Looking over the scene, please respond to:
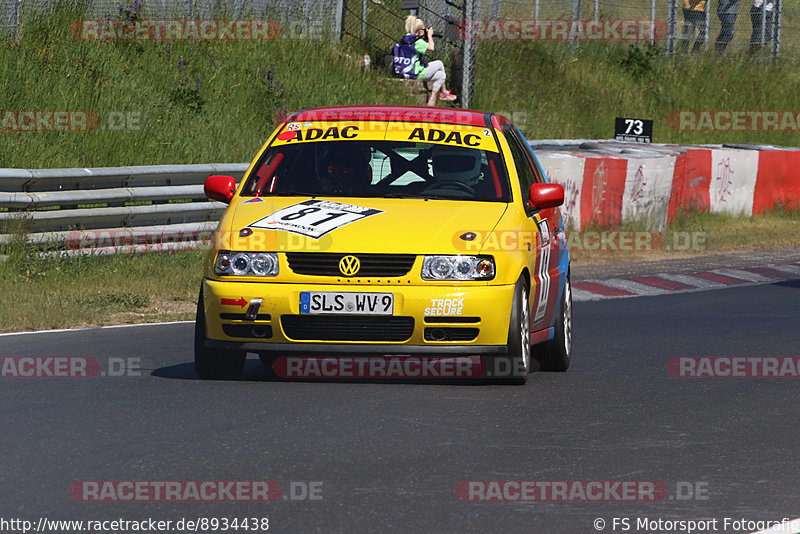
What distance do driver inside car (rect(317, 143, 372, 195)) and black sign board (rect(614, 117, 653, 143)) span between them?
15.5 m

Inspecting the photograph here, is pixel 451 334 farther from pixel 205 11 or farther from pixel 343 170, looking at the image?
pixel 205 11

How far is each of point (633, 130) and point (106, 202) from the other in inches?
469

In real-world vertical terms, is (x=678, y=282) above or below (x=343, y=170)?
below

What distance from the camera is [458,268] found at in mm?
8047

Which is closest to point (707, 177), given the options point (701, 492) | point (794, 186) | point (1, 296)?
point (794, 186)

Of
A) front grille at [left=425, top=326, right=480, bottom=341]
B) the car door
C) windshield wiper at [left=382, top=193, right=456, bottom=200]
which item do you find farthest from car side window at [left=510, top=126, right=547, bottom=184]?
front grille at [left=425, top=326, right=480, bottom=341]

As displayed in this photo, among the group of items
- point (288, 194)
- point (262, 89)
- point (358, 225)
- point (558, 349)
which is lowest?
point (558, 349)

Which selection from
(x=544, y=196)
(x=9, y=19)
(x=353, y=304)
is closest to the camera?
(x=353, y=304)

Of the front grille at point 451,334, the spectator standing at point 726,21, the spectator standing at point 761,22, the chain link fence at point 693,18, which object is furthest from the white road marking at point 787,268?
the spectator standing at point 761,22

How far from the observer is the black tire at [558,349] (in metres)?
9.45

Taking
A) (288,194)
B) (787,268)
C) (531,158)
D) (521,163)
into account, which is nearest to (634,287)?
(787,268)

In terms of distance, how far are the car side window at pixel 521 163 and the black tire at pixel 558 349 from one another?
848 mm

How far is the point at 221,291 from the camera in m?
8.10

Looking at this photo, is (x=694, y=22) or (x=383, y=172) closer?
(x=383, y=172)
